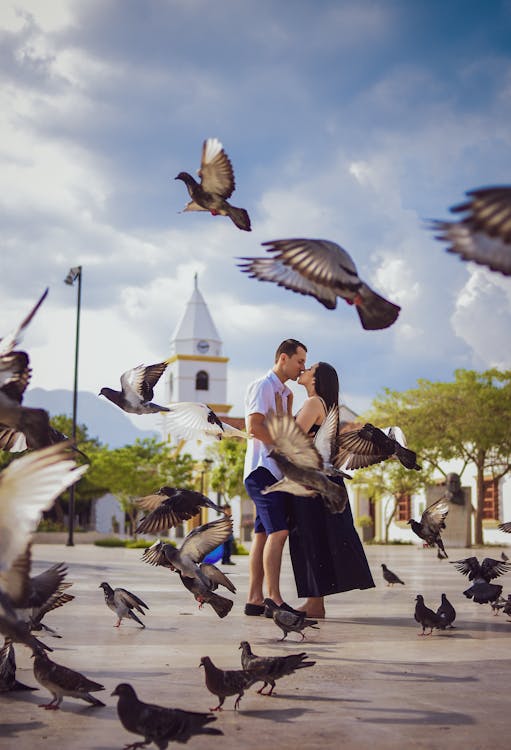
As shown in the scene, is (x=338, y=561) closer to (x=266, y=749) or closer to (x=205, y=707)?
(x=205, y=707)

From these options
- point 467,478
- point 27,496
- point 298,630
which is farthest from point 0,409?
point 467,478

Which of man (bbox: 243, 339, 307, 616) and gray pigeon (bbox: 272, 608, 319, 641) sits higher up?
man (bbox: 243, 339, 307, 616)

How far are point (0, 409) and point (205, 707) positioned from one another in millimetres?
1650

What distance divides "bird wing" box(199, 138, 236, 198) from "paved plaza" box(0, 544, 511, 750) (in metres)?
2.35

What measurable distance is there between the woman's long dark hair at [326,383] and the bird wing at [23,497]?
5.05 m

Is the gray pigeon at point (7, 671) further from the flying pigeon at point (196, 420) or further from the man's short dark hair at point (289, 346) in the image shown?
the man's short dark hair at point (289, 346)

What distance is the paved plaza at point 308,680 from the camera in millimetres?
3625

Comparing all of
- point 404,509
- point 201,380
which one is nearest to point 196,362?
point 201,380

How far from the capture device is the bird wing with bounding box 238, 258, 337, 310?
3539mm

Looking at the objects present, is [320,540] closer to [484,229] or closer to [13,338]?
[13,338]

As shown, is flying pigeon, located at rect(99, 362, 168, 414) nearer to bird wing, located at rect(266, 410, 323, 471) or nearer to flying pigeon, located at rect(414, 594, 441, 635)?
bird wing, located at rect(266, 410, 323, 471)

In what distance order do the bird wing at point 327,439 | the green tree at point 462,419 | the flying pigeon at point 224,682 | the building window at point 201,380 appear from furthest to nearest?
the building window at point 201,380, the green tree at point 462,419, the bird wing at point 327,439, the flying pigeon at point 224,682

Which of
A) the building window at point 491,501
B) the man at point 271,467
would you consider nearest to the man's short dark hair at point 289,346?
the man at point 271,467

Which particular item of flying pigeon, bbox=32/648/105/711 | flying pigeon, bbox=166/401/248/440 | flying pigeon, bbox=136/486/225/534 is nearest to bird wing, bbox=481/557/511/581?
flying pigeon, bbox=136/486/225/534
